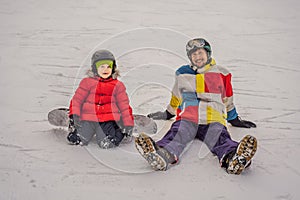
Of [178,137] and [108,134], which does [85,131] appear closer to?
[108,134]

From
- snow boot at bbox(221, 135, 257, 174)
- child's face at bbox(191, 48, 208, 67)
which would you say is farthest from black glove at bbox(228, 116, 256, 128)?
snow boot at bbox(221, 135, 257, 174)

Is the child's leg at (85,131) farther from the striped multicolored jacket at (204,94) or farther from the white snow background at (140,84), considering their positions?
the striped multicolored jacket at (204,94)

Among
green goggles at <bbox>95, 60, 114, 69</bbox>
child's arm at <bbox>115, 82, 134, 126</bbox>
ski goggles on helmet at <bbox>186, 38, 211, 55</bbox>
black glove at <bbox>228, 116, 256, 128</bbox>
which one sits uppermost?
ski goggles on helmet at <bbox>186, 38, 211, 55</bbox>

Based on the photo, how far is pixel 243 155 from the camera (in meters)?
2.20

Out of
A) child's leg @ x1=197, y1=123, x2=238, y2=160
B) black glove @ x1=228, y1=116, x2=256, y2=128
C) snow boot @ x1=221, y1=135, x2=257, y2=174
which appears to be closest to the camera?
snow boot @ x1=221, y1=135, x2=257, y2=174

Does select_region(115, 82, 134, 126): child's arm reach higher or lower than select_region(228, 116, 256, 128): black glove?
higher

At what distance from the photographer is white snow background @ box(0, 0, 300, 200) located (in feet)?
7.23

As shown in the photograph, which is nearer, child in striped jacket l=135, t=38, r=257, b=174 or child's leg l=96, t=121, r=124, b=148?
child in striped jacket l=135, t=38, r=257, b=174

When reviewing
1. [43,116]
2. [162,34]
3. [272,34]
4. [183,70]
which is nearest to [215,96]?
[183,70]

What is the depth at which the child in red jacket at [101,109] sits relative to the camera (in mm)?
2564

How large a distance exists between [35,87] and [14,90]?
20 cm

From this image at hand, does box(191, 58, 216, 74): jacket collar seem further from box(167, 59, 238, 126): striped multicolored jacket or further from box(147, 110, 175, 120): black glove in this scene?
box(147, 110, 175, 120): black glove

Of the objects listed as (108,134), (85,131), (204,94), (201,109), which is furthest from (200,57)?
(85,131)

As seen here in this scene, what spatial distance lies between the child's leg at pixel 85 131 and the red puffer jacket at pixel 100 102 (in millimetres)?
32
